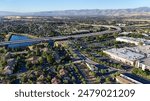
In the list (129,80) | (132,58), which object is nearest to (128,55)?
(132,58)

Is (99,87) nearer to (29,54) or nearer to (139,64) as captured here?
(139,64)

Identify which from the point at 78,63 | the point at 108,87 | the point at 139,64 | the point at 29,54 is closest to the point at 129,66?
the point at 139,64

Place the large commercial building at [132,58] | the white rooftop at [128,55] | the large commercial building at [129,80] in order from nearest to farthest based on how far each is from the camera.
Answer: the large commercial building at [129,80], the large commercial building at [132,58], the white rooftop at [128,55]

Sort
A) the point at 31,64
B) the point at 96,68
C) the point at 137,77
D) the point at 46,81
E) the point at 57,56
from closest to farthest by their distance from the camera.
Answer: the point at 46,81 < the point at 137,77 < the point at 96,68 < the point at 31,64 < the point at 57,56

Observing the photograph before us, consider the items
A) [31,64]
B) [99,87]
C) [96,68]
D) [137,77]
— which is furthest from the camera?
[31,64]

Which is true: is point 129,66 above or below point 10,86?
below

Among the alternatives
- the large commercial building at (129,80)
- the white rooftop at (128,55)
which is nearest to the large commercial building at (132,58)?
the white rooftop at (128,55)

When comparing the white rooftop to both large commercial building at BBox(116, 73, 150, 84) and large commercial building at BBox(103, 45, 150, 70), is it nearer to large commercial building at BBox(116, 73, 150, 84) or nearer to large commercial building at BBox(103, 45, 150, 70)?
large commercial building at BBox(103, 45, 150, 70)

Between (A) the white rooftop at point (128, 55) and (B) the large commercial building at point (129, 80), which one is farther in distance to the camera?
(A) the white rooftop at point (128, 55)

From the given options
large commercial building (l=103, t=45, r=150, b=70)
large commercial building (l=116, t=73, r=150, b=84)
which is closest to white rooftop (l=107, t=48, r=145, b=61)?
large commercial building (l=103, t=45, r=150, b=70)

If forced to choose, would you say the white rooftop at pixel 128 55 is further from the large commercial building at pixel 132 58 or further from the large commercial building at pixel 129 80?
the large commercial building at pixel 129 80

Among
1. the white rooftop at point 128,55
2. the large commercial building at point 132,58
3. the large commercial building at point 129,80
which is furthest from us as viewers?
the white rooftop at point 128,55
